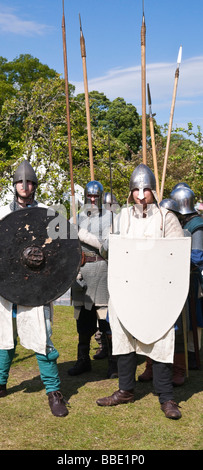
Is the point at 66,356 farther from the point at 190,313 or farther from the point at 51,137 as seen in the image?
the point at 51,137

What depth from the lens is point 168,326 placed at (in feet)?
11.7

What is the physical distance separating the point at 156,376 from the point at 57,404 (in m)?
0.73

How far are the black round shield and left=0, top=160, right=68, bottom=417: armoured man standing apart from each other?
147 millimetres

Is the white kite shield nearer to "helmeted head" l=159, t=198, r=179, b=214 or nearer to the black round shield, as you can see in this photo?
the black round shield

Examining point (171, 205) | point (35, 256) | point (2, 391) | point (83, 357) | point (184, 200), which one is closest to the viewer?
point (35, 256)

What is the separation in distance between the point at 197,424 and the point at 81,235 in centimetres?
182

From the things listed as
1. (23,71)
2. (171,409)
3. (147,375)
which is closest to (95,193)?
(147,375)

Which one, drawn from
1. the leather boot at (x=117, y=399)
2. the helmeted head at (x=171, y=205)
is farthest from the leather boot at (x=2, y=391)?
the helmeted head at (x=171, y=205)

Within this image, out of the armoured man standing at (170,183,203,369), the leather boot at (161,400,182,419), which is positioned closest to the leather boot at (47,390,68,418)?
the leather boot at (161,400,182,419)

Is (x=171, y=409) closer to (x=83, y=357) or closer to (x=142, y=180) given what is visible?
(x=83, y=357)

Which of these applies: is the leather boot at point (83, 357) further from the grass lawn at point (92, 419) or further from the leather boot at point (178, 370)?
the leather boot at point (178, 370)

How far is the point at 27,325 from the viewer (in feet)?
12.1

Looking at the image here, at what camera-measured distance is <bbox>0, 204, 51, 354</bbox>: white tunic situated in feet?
12.0
